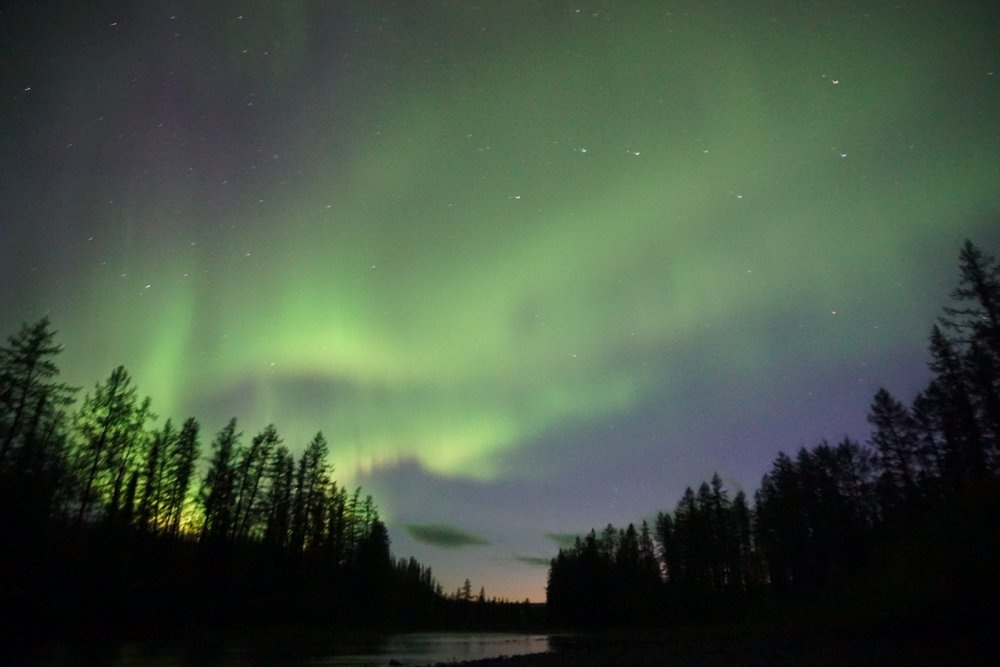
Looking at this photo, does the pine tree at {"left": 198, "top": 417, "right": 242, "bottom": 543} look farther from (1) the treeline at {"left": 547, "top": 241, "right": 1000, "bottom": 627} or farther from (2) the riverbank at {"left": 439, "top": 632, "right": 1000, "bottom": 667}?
(1) the treeline at {"left": 547, "top": 241, "right": 1000, "bottom": 627}

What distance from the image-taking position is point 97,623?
31.2 meters

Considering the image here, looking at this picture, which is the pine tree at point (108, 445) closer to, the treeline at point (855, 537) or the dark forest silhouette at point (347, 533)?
the dark forest silhouette at point (347, 533)

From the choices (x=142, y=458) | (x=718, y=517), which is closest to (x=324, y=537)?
(x=142, y=458)

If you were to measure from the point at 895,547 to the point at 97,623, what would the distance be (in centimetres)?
4533

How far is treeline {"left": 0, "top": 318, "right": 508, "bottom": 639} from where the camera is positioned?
85.8 feet

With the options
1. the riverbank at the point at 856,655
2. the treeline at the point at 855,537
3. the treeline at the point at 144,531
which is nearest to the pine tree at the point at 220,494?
the treeline at the point at 144,531

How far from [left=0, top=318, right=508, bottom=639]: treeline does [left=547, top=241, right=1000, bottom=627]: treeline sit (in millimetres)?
41106

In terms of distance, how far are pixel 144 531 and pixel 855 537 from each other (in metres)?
66.5

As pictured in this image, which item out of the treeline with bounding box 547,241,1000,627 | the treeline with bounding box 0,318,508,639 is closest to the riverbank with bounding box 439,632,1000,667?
the treeline with bounding box 547,241,1000,627

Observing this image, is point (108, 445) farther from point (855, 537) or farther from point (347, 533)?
point (855, 537)

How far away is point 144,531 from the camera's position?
130 feet

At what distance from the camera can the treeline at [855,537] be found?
80.3 feet

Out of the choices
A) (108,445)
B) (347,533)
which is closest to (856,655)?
(108,445)

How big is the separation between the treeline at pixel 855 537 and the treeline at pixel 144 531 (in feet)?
135
